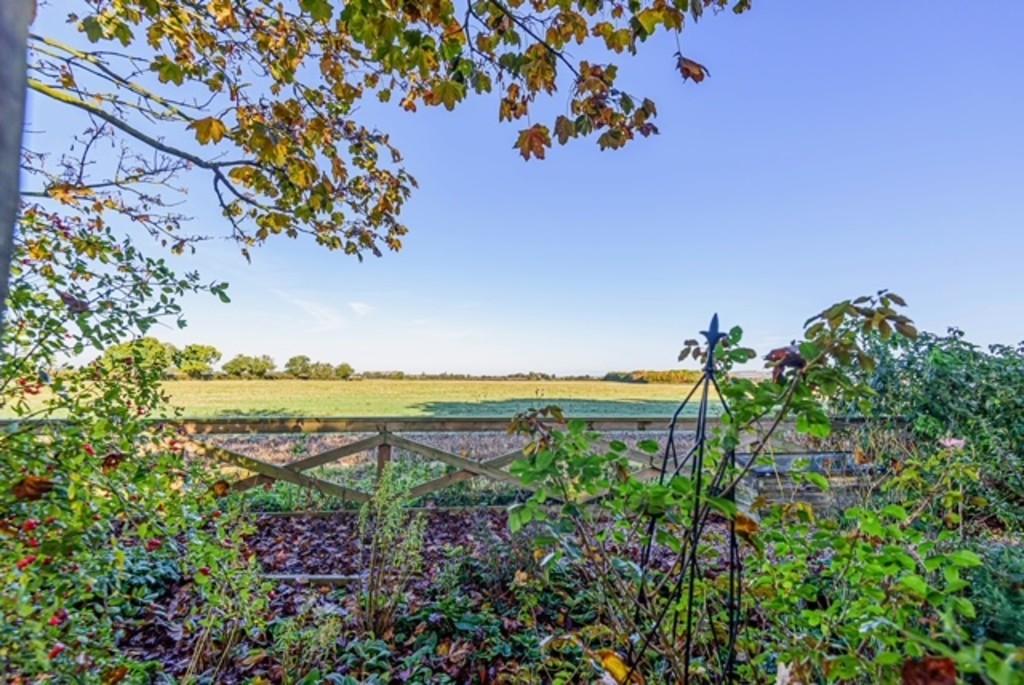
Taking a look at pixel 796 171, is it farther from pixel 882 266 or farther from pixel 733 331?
pixel 733 331

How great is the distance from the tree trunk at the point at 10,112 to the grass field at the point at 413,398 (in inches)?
169

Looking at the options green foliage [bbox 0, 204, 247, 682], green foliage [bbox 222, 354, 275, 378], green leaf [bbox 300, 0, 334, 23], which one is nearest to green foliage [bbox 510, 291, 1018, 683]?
green foliage [bbox 0, 204, 247, 682]

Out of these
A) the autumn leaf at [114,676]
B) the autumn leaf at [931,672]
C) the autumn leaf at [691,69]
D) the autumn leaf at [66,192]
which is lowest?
the autumn leaf at [114,676]

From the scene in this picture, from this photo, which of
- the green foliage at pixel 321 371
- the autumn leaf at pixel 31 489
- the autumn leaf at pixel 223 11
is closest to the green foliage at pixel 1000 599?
the autumn leaf at pixel 31 489

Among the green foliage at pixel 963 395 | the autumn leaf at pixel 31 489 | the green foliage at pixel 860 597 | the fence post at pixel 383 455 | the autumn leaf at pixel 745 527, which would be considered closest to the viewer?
the green foliage at pixel 860 597

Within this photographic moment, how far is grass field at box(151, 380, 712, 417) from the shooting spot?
5.26 metres

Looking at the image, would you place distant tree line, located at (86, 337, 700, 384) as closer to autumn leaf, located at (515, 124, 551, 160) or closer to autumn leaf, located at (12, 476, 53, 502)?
autumn leaf, located at (12, 476, 53, 502)

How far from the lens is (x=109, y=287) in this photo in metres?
Answer: 1.99

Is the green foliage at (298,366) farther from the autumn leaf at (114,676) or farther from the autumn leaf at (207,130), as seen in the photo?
the autumn leaf at (114,676)

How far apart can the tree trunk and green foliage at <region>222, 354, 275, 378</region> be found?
7673mm

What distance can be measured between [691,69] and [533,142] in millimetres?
691

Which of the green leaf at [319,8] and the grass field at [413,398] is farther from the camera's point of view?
the grass field at [413,398]

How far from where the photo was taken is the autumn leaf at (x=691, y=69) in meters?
1.84

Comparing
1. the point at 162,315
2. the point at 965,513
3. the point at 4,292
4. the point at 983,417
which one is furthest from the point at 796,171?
the point at 4,292
